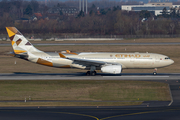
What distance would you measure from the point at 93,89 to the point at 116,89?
10.7 feet

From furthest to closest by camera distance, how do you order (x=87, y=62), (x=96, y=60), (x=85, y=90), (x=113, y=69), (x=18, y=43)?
1. (x=18, y=43)
2. (x=96, y=60)
3. (x=87, y=62)
4. (x=113, y=69)
5. (x=85, y=90)

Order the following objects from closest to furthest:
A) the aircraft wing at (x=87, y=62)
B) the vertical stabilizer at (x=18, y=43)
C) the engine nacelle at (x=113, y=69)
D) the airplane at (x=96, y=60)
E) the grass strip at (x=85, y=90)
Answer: the grass strip at (x=85, y=90) < the engine nacelle at (x=113, y=69) < the aircraft wing at (x=87, y=62) < the airplane at (x=96, y=60) < the vertical stabilizer at (x=18, y=43)

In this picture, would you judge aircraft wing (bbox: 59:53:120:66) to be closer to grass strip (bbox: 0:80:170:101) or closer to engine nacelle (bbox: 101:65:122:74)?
engine nacelle (bbox: 101:65:122:74)

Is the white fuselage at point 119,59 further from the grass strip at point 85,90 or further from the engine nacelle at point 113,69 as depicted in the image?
the grass strip at point 85,90

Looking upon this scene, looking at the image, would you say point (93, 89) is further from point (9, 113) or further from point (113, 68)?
point (9, 113)

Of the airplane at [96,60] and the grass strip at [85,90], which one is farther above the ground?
the airplane at [96,60]

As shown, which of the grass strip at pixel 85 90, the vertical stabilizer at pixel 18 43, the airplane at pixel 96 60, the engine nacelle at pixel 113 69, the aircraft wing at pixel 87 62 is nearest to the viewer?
the grass strip at pixel 85 90

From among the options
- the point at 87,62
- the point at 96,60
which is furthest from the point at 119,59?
the point at 87,62

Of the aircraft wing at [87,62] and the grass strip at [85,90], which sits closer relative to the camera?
the grass strip at [85,90]

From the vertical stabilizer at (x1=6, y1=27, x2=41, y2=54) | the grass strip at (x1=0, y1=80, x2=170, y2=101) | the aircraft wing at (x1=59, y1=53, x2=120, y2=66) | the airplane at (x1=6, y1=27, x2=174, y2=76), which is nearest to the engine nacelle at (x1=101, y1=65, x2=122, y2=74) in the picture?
the airplane at (x1=6, y1=27, x2=174, y2=76)

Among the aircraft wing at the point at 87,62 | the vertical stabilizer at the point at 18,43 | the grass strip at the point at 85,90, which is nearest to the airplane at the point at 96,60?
the aircraft wing at the point at 87,62

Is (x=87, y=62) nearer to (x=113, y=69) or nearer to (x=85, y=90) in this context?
(x=113, y=69)

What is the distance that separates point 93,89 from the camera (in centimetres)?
3888

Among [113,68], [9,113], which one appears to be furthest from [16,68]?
[9,113]
